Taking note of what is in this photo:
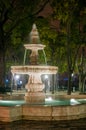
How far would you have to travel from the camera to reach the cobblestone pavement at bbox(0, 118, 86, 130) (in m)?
13.2

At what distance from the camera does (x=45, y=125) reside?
13.8 m

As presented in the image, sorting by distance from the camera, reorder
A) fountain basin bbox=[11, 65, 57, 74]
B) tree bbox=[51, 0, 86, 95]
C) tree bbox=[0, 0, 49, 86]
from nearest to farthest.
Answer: fountain basin bbox=[11, 65, 57, 74]
tree bbox=[0, 0, 49, 86]
tree bbox=[51, 0, 86, 95]

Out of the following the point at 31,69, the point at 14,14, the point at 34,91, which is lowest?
the point at 34,91

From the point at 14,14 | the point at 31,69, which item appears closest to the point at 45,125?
the point at 31,69

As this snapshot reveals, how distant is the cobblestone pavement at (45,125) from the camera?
1325cm

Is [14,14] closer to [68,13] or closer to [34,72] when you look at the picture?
[68,13]

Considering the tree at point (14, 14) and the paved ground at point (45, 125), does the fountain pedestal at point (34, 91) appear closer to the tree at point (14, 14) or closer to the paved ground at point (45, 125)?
the paved ground at point (45, 125)

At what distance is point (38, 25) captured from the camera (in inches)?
1277

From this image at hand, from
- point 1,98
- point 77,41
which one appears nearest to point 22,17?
point 77,41

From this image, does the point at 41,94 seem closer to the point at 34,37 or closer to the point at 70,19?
the point at 34,37

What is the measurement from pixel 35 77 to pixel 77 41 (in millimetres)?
15071

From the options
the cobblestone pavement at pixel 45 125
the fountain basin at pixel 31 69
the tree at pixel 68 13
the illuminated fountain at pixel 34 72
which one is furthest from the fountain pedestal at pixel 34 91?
the tree at pixel 68 13

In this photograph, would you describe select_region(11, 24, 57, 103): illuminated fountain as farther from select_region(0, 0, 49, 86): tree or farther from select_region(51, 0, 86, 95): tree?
select_region(51, 0, 86, 95): tree

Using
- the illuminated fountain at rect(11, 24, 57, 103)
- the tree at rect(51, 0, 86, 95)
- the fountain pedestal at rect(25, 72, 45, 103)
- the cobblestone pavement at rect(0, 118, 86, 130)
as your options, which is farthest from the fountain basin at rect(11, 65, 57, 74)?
the tree at rect(51, 0, 86, 95)
